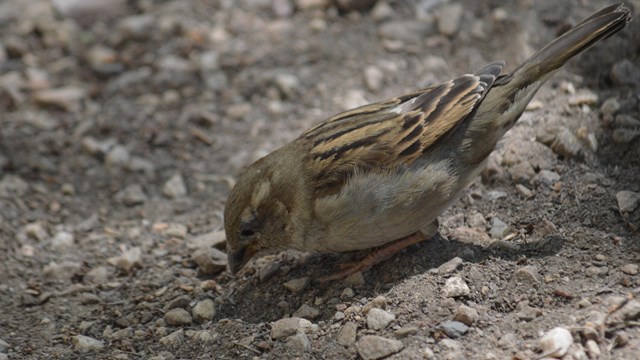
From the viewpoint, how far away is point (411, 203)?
3.69m

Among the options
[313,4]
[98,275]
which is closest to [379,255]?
[98,275]

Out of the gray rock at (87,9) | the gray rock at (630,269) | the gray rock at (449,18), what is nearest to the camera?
the gray rock at (630,269)

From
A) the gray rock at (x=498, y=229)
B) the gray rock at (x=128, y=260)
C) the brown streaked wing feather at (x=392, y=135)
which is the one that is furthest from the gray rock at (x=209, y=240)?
the gray rock at (x=498, y=229)

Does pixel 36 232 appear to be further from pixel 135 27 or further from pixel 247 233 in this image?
pixel 135 27

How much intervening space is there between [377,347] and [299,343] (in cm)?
35

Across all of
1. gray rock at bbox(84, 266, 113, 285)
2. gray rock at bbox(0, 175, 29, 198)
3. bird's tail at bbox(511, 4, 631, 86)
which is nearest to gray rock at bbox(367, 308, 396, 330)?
bird's tail at bbox(511, 4, 631, 86)

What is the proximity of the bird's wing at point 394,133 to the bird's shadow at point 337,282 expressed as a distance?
42 cm

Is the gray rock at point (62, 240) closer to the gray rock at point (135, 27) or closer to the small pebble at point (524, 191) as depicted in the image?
the gray rock at point (135, 27)

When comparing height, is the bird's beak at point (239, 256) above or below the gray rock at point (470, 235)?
below

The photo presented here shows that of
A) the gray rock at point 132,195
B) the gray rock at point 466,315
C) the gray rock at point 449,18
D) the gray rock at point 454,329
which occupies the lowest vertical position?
the gray rock at point 132,195

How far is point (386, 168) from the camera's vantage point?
371 cm

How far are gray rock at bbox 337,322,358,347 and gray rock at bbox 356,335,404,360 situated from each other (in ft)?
0.26

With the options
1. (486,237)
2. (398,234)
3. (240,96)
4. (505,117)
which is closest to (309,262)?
(398,234)

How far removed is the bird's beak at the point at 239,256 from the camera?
393 centimetres
